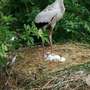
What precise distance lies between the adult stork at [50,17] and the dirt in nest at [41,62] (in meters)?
0.38

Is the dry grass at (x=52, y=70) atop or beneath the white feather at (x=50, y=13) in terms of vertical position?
beneath

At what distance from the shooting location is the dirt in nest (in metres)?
6.17

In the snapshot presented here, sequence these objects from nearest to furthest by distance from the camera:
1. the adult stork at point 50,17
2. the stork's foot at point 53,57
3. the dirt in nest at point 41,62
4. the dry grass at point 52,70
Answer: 1. the dry grass at point 52,70
2. the dirt in nest at point 41,62
3. the stork's foot at point 53,57
4. the adult stork at point 50,17

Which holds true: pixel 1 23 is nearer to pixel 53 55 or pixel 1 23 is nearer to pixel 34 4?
pixel 53 55

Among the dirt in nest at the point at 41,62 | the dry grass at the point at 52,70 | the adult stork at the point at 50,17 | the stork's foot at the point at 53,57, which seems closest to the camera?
the dry grass at the point at 52,70

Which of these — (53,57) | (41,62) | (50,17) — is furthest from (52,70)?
(50,17)

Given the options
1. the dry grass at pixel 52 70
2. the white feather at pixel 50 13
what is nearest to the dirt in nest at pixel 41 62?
the dry grass at pixel 52 70

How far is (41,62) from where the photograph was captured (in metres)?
6.73

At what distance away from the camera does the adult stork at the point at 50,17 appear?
699 cm

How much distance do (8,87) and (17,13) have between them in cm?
241

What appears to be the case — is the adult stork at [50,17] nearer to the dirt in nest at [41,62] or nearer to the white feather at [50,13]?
the white feather at [50,13]

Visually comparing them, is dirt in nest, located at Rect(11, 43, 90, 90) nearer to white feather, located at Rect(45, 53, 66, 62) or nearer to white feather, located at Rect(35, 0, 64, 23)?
white feather, located at Rect(45, 53, 66, 62)

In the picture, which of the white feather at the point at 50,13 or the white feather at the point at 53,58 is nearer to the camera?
the white feather at the point at 53,58

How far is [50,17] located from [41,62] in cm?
74
